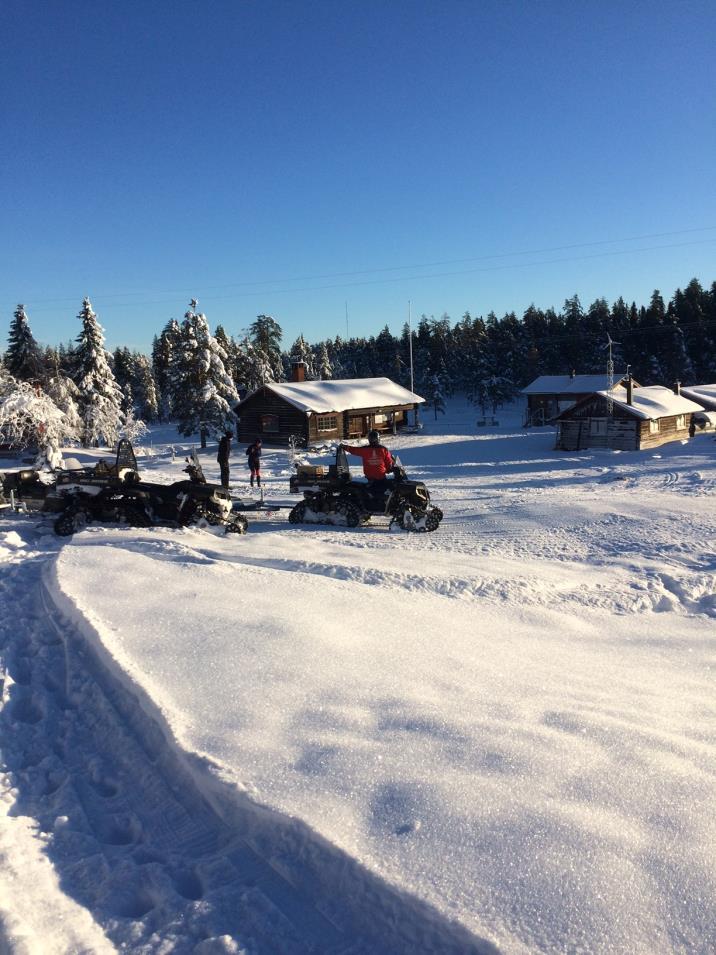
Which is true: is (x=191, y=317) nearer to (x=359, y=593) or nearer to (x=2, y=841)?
(x=359, y=593)

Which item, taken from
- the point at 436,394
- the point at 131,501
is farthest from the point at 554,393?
the point at 131,501

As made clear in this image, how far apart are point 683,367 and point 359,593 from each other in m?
69.6

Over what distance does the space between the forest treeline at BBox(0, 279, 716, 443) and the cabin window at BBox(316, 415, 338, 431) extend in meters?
7.10

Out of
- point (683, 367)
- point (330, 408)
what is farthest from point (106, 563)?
point (683, 367)

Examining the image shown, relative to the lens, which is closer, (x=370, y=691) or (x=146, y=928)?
(x=146, y=928)

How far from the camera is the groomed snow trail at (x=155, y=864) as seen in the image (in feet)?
9.39

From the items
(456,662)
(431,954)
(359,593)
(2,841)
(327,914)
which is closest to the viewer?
(431,954)

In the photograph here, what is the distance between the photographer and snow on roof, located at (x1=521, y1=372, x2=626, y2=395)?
51.4m

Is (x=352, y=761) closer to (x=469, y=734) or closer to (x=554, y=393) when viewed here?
(x=469, y=734)

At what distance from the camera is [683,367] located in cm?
6675

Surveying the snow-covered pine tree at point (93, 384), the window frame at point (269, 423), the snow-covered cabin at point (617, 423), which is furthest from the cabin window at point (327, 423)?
the snow-covered cabin at point (617, 423)

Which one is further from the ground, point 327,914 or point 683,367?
point 683,367

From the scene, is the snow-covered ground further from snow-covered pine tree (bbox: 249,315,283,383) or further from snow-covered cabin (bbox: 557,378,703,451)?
snow-covered pine tree (bbox: 249,315,283,383)

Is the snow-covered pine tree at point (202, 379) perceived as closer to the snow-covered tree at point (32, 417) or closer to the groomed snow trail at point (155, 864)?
the snow-covered tree at point (32, 417)
